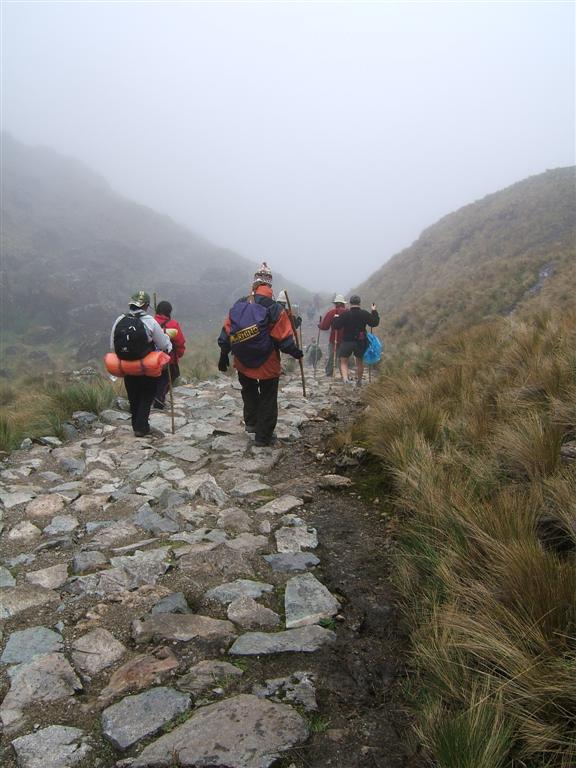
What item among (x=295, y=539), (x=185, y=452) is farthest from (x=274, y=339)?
(x=295, y=539)

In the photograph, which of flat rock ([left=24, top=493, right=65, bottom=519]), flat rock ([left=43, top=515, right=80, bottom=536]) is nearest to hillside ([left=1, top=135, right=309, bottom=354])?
flat rock ([left=24, top=493, right=65, bottom=519])

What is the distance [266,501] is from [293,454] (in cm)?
151

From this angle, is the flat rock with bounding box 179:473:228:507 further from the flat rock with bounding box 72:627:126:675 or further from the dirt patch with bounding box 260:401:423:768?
the flat rock with bounding box 72:627:126:675

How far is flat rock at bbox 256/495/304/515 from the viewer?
4.21 metres

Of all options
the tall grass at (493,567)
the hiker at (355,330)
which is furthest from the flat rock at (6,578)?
the hiker at (355,330)

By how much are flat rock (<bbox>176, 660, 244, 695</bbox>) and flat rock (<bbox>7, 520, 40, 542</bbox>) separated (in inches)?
89.6

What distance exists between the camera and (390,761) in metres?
1.76

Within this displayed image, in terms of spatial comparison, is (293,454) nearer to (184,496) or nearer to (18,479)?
(184,496)

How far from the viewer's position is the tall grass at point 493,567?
61.9 inches

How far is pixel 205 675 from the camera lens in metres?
2.25

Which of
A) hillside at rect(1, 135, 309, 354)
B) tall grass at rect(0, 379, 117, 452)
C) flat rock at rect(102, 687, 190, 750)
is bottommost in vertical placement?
flat rock at rect(102, 687, 190, 750)

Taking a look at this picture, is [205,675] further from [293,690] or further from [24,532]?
[24,532]

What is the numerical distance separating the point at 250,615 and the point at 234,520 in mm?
1383

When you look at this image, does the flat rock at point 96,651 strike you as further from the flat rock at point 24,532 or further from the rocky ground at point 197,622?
the flat rock at point 24,532
